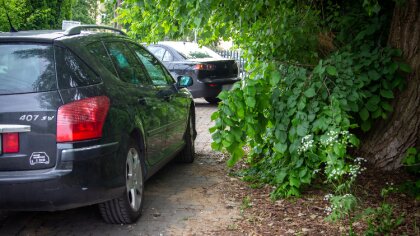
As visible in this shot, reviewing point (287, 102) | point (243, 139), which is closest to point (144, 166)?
point (243, 139)

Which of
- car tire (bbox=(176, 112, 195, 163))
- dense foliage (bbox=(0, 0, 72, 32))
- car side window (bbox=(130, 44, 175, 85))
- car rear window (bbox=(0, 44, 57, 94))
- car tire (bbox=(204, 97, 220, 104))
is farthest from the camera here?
car tire (bbox=(204, 97, 220, 104))

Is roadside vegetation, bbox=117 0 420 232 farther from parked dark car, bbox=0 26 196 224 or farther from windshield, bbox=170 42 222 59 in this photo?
windshield, bbox=170 42 222 59

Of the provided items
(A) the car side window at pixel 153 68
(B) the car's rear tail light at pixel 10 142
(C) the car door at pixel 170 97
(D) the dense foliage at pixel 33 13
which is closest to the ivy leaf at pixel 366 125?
(C) the car door at pixel 170 97

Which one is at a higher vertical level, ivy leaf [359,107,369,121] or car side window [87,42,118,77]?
car side window [87,42,118,77]

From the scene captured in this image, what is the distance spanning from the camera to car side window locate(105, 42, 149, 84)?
4969 mm

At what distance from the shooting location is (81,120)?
12.9 ft

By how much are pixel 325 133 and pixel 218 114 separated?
1088mm

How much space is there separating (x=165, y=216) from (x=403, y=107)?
106 inches

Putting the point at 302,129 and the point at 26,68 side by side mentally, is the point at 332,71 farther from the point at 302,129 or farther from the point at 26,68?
the point at 26,68

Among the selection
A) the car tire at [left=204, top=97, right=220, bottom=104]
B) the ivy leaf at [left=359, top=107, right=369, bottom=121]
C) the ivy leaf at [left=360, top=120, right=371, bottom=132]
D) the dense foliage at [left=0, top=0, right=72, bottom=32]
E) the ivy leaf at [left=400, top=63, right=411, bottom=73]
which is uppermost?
the dense foliage at [left=0, top=0, right=72, bottom=32]

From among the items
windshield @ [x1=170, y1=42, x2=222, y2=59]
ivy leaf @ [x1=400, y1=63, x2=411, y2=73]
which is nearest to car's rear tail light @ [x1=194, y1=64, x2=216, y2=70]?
windshield @ [x1=170, y1=42, x2=222, y2=59]

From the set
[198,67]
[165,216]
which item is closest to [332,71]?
[165,216]

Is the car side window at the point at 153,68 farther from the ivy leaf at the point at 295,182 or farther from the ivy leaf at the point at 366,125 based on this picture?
the ivy leaf at the point at 366,125

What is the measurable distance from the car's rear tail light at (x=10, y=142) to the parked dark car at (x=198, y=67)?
8.85m
